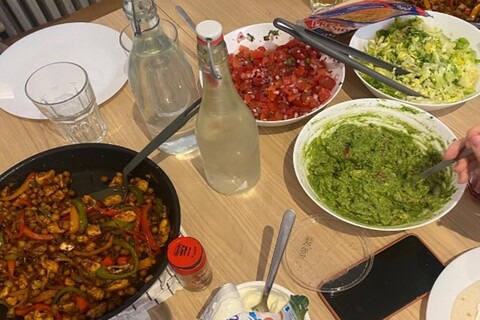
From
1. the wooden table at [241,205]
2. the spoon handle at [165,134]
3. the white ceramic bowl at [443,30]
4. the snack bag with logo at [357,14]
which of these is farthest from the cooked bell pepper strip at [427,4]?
the spoon handle at [165,134]

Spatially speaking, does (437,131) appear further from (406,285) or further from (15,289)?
(15,289)

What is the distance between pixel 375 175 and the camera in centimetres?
106

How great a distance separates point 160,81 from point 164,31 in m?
0.13

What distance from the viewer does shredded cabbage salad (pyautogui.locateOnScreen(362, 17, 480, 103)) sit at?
1233 millimetres

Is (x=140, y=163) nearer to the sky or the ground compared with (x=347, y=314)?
nearer to the sky

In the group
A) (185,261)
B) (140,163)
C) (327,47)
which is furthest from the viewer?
(327,47)

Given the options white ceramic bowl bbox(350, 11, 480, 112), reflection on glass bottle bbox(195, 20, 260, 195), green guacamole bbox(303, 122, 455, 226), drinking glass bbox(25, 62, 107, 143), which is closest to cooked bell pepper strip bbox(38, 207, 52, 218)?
drinking glass bbox(25, 62, 107, 143)

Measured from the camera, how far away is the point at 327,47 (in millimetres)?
1194

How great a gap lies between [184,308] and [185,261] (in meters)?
0.18

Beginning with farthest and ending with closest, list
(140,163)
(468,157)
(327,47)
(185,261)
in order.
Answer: (327,47) → (140,163) → (468,157) → (185,261)

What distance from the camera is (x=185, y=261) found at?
0.84m

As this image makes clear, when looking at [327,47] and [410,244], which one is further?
[327,47]

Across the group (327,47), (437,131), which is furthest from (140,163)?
(437,131)

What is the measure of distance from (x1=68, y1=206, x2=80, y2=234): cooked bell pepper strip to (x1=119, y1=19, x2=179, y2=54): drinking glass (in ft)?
1.50
